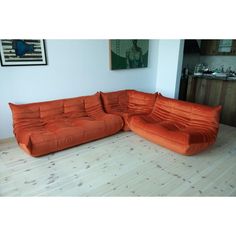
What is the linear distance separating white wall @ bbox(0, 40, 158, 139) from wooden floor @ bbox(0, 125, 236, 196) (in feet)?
2.41

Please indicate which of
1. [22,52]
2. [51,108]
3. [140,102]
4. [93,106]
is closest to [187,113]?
[140,102]

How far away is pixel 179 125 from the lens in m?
2.90

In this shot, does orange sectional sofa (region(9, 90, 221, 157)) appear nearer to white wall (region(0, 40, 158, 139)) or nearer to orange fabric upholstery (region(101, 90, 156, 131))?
orange fabric upholstery (region(101, 90, 156, 131))

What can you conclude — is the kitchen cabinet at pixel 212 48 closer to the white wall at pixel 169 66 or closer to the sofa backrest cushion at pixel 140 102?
the white wall at pixel 169 66

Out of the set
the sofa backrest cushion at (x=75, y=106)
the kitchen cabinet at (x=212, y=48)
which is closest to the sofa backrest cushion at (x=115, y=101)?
the sofa backrest cushion at (x=75, y=106)

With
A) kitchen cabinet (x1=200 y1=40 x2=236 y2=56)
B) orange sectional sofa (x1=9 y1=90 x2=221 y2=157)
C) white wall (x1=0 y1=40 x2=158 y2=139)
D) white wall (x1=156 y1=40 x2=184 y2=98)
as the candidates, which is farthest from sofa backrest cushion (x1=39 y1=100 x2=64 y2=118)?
kitchen cabinet (x1=200 y1=40 x2=236 y2=56)

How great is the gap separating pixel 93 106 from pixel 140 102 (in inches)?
33.7

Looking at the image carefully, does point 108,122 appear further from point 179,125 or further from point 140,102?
point 179,125

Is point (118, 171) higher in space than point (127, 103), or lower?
lower

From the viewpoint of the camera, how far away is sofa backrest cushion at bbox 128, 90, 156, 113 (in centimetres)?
347

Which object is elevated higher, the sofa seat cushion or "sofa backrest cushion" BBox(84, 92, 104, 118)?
"sofa backrest cushion" BBox(84, 92, 104, 118)
